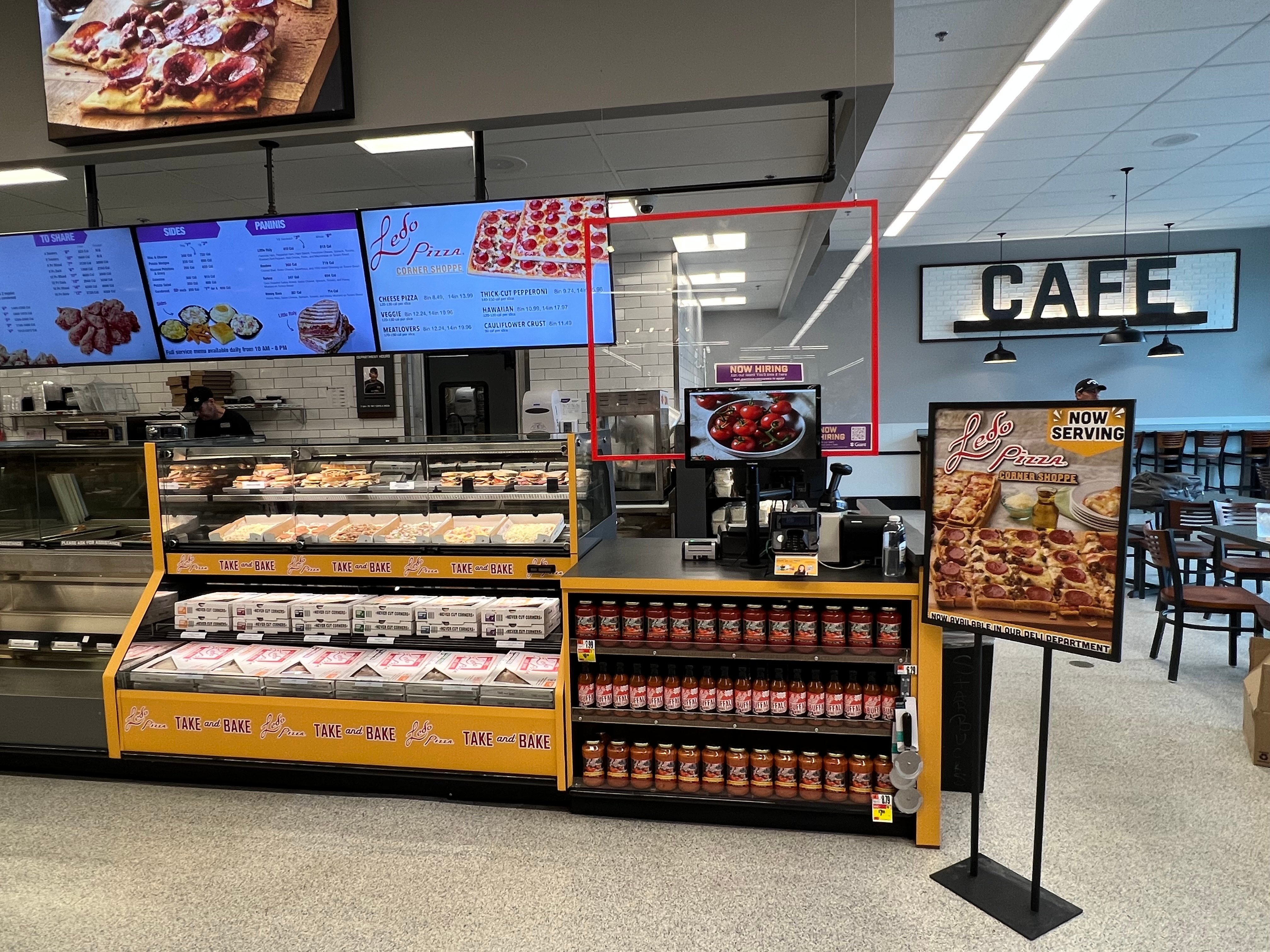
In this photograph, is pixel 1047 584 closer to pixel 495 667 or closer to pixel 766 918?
pixel 766 918

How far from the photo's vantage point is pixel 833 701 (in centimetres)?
302

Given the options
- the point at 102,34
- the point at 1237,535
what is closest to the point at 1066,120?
the point at 1237,535

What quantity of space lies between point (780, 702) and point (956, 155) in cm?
554

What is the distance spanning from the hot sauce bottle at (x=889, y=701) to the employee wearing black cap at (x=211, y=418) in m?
4.98

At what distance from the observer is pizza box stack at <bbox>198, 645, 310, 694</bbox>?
3432 millimetres

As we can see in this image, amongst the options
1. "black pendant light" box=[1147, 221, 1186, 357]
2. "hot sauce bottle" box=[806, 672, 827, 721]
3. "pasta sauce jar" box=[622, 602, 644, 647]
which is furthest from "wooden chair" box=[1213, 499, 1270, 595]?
"black pendant light" box=[1147, 221, 1186, 357]

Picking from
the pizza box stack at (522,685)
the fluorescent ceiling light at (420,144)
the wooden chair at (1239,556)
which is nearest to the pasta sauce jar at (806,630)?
the pizza box stack at (522,685)

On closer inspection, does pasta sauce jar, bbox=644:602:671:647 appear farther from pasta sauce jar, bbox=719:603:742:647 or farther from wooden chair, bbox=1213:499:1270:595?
wooden chair, bbox=1213:499:1270:595

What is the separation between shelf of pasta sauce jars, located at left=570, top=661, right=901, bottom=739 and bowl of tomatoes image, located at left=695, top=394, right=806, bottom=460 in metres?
0.95

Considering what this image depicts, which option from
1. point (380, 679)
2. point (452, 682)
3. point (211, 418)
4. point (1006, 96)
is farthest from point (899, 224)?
point (380, 679)

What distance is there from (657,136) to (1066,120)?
362 cm

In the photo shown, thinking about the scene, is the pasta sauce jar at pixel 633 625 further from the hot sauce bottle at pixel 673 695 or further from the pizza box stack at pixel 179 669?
the pizza box stack at pixel 179 669

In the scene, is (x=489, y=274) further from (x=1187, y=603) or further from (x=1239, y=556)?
(x=1239, y=556)

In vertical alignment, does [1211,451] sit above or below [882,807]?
above
